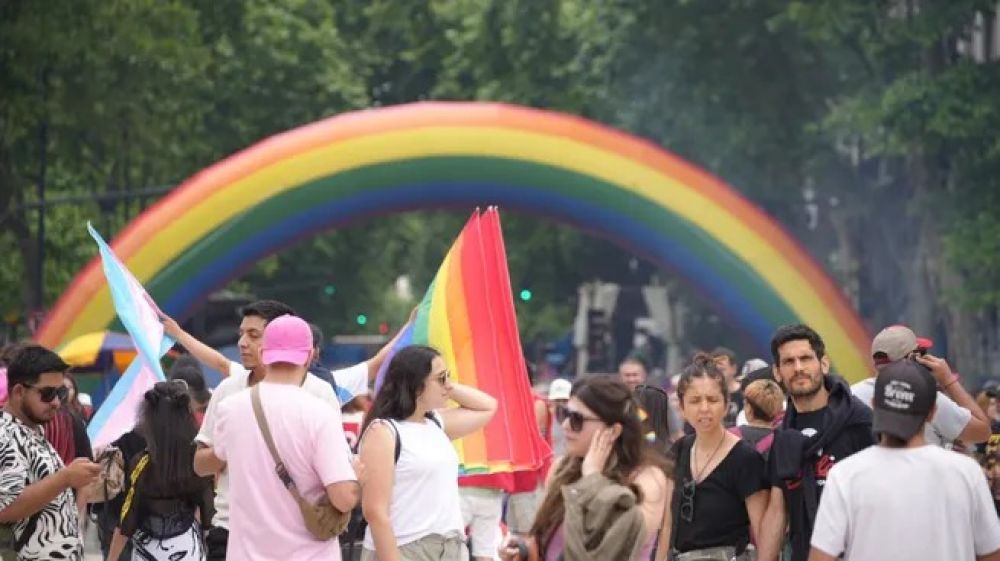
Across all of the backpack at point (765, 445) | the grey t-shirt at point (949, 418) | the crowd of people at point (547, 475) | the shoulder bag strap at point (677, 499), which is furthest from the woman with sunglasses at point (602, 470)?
the grey t-shirt at point (949, 418)

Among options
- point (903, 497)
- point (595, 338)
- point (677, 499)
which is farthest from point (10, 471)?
point (595, 338)

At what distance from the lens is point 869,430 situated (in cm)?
1039

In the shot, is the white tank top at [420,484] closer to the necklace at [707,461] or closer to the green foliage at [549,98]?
the necklace at [707,461]

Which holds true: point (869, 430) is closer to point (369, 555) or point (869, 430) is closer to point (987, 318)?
point (369, 555)

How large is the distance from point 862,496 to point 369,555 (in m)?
2.59

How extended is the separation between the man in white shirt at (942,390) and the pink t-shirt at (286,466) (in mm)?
2690

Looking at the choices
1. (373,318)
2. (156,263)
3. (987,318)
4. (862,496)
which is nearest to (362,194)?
(156,263)

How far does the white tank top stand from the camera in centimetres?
1021

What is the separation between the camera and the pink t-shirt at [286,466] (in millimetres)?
9094

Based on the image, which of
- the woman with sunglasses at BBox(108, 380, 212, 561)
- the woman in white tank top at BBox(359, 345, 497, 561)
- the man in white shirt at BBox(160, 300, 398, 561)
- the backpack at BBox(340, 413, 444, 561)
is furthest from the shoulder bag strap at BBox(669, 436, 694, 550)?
the woman with sunglasses at BBox(108, 380, 212, 561)

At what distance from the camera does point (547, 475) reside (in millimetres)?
10344

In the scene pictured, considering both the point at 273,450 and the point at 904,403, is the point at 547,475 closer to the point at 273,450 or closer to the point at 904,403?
the point at 273,450

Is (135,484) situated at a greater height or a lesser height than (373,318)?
lesser

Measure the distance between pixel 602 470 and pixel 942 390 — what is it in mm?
3210
